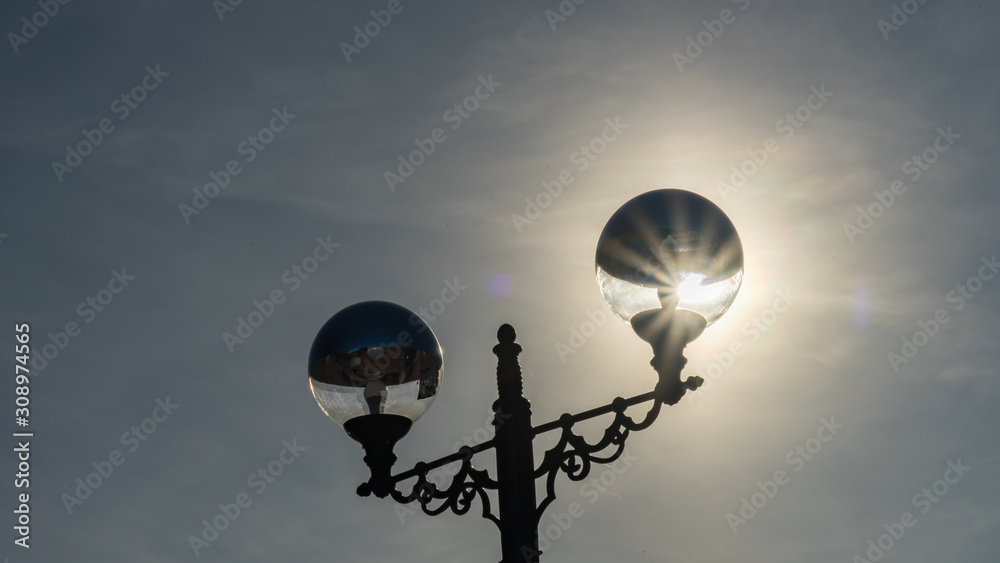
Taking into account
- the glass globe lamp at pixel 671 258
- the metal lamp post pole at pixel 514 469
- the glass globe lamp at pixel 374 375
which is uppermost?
the glass globe lamp at pixel 671 258

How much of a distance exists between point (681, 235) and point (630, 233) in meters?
0.26

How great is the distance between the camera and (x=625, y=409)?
5633 mm

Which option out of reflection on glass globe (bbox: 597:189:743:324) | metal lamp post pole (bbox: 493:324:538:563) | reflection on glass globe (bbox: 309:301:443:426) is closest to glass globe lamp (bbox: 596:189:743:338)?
reflection on glass globe (bbox: 597:189:743:324)

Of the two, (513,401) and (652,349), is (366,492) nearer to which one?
(513,401)

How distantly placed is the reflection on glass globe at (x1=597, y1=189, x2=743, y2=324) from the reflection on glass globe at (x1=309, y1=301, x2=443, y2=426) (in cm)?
124

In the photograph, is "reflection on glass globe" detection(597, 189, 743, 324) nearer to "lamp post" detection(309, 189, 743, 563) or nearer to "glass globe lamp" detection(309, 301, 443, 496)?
"lamp post" detection(309, 189, 743, 563)

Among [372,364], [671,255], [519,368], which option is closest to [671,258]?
[671,255]

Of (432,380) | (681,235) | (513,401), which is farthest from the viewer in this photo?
(432,380)

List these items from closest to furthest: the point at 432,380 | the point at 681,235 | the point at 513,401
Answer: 1. the point at 681,235
2. the point at 513,401
3. the point at 432,380

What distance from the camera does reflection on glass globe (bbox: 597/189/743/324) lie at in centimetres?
547

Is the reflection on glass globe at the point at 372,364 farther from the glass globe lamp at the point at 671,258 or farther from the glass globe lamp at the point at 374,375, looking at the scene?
the glass globe lamp at the point at 671,258

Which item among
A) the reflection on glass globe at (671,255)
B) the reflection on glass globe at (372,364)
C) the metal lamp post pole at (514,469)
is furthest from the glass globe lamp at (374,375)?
the reflection on glass globe at (671,255)

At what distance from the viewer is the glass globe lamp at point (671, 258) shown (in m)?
5.47

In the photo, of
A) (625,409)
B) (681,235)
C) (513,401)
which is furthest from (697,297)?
(513,401)
